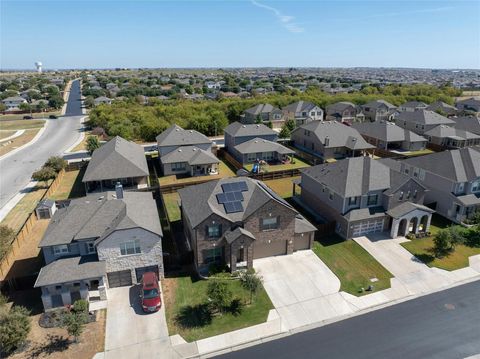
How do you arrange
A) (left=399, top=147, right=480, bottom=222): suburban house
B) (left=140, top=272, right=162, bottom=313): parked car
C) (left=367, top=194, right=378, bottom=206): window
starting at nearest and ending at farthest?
(left=140, top=272, right=162, bottom=313): parked car
(left=367, top=194, right=378, bottom=206): window
(left=399, top=147, right=480, bottom=222): suburban house

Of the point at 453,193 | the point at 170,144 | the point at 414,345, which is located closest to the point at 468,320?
the point at 414,345

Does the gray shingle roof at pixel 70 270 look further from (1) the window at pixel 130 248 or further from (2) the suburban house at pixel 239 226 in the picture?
(2) the suburban house at pixel 239 226

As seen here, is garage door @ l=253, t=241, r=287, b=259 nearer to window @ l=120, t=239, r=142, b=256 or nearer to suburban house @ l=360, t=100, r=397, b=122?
window @ l=120, t=239, r=142, b=256

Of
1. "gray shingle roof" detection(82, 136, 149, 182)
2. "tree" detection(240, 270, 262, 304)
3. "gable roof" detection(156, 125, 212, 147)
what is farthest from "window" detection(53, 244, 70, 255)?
"gable roof" detection(156, 125, 212, 147)

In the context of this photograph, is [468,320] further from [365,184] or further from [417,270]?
[365,184]

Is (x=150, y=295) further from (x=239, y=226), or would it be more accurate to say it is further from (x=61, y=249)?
(x=239, y=226)

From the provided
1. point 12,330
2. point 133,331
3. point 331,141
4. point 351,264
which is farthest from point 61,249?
point 331,141
